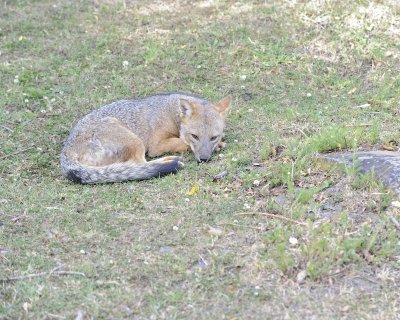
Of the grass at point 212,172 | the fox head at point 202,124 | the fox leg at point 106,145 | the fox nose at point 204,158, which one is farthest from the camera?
the fox head at point 202,124

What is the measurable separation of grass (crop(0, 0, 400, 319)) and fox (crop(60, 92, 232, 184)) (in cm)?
16

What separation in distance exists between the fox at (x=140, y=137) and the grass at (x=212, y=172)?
0.16 metres

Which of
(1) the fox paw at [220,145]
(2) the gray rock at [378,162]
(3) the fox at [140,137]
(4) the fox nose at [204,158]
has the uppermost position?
(2) the gray rock at [378,162]

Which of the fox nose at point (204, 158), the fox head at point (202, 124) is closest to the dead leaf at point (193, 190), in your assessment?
the fox nose at point (204, 158)

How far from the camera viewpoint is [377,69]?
8.88 m

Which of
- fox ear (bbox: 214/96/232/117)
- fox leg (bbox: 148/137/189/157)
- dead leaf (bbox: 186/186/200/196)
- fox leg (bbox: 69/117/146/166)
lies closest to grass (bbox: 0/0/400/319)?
dead leaf (bbox: 186/186/200/196)

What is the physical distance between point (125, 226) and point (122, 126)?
6.67 feet

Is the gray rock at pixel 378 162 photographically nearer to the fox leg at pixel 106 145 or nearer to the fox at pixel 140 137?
the fox at pixel 140 137

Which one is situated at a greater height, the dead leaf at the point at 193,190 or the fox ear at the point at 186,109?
the fox ear at the point at 186,109

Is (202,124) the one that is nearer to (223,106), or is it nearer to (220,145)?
(220,145)

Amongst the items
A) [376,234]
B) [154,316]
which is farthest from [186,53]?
[154,316]

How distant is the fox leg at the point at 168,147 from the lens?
24.8ft

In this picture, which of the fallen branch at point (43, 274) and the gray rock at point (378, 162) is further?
the gray rock at point (378, 162)

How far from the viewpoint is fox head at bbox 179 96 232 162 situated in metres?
7.33
